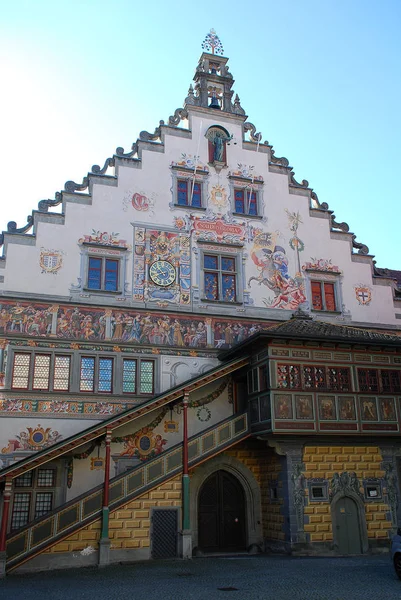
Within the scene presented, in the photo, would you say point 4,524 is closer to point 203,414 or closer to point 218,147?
point 203,414

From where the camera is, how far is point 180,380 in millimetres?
19641

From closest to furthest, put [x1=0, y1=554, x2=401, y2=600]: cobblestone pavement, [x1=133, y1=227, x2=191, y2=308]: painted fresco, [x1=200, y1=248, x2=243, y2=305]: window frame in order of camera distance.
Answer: [x1=0, y1=554, x2=401, y2=600]: cobblestone pavement, [x1=133, y1=227, x2=191, y2=308]: painted fresco, [x1=200, y1=248, x2=243, y2=305]: window frame

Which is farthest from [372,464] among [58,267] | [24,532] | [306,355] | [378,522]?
[58,267]

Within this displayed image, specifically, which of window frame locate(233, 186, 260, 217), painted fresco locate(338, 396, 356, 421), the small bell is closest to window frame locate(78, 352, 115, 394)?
painted fresco locate(338, 396, 356, 421)

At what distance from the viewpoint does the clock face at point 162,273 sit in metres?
20.4

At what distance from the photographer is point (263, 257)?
2219 cm

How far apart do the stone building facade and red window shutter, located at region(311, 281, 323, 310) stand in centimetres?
7

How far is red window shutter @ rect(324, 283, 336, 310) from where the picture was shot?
22.8 metres

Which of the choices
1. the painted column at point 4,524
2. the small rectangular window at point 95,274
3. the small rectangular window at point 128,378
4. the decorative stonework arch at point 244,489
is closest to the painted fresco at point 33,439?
the painted column at point 4,524

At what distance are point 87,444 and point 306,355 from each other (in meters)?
7.34

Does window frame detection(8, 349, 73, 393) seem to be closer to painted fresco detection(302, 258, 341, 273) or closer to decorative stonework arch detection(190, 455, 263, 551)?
decorative stonework arch detection(190, 455, 263, 551)

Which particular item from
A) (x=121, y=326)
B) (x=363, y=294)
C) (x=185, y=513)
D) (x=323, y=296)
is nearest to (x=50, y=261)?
(x=121, y=326)

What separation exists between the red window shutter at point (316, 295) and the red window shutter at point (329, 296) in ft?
0.92

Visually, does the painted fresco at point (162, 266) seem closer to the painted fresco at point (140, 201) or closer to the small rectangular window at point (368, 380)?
the painted fresco at point (140, 201)
